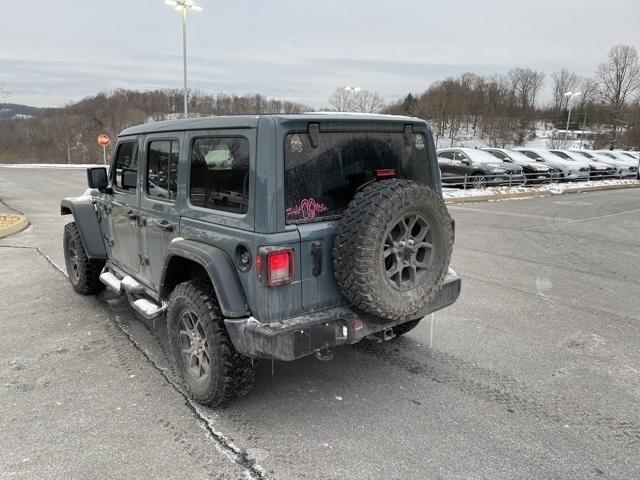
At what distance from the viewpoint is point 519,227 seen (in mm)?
11031

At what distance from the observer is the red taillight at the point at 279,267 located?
278cm

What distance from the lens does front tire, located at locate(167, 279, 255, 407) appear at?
3074mm

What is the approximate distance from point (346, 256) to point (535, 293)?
3.95 metres

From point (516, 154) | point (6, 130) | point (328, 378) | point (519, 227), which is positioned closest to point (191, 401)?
point (328, 378)

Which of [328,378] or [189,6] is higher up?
[189,6]

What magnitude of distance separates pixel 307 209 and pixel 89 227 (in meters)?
3.24

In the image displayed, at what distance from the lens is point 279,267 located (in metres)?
2.81

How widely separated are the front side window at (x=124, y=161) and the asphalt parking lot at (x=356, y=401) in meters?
1.40

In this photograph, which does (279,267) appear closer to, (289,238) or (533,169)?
(289,238)

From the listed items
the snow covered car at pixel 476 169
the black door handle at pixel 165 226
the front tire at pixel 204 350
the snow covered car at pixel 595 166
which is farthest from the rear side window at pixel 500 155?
the front tire at pixel 204 350

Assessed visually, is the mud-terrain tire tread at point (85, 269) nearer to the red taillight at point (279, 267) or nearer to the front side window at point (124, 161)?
the front side window at point (124, 161)

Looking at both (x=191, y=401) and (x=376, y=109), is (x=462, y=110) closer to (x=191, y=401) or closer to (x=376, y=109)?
(x=376, y=109)

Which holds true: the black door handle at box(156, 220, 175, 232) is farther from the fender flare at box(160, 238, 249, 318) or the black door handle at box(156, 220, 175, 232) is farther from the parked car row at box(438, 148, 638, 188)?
the parked car row at box(438, 148, 638, 188)

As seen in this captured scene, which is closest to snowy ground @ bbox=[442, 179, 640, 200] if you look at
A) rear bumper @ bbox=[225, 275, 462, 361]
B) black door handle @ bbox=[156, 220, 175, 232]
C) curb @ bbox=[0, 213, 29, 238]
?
curb @ bbox=[0, 213, 29, 238]
